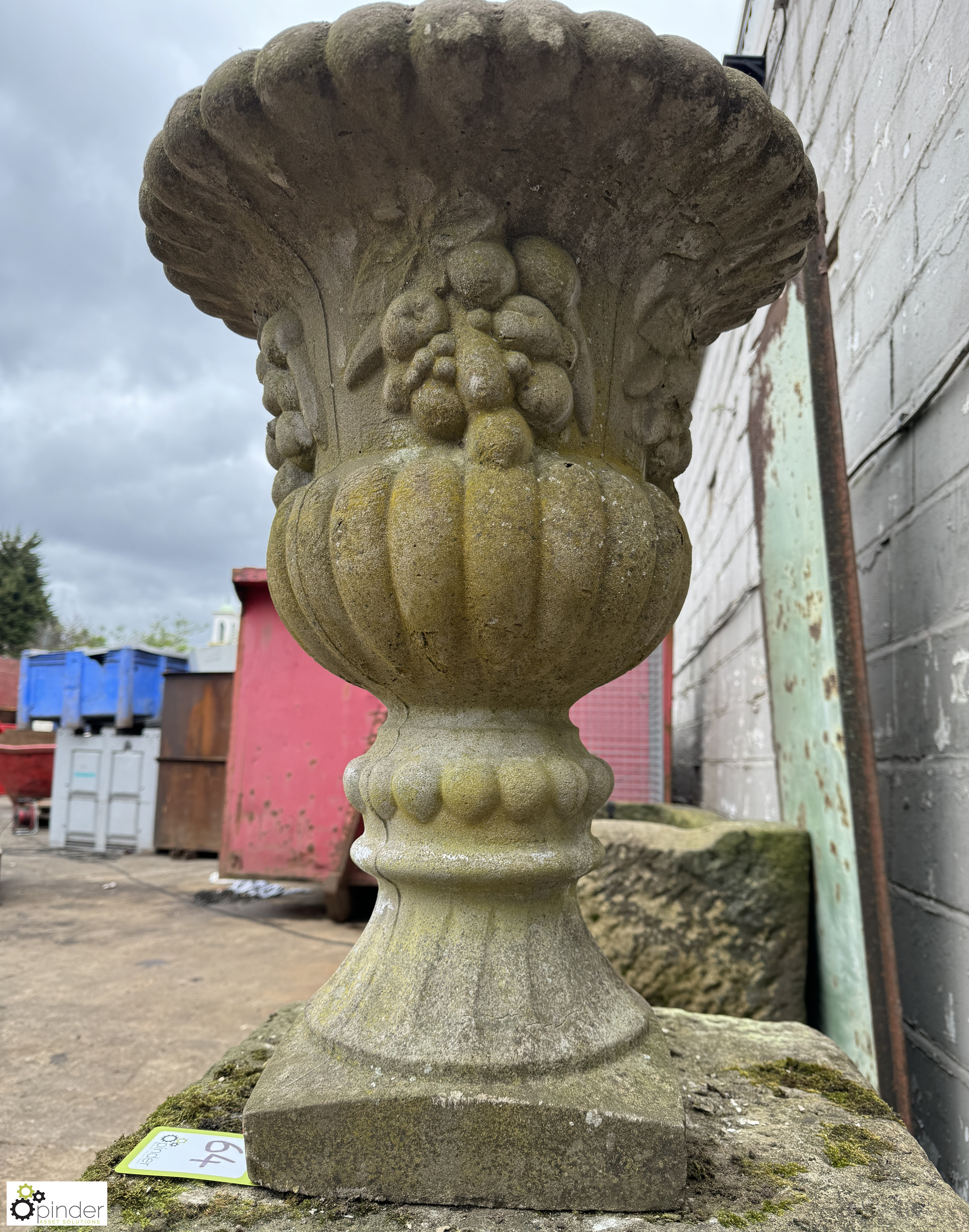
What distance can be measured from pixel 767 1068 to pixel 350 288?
1266 millimetres

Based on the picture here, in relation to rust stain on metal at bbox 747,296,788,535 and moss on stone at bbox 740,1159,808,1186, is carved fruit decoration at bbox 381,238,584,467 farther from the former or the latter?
rust stain on metal at bbox 747,296,788,535

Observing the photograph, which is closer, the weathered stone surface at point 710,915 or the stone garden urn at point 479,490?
the stone garden urn at point 479,490

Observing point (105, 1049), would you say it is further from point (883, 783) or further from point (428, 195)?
point (428, 195)

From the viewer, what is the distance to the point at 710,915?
1842 millimetres

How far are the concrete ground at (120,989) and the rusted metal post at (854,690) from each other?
5.72ft

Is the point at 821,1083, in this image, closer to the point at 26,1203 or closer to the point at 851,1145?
the point at 851,1145

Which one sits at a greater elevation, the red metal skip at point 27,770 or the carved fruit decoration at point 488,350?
the carved fruit decoration at point 488,350

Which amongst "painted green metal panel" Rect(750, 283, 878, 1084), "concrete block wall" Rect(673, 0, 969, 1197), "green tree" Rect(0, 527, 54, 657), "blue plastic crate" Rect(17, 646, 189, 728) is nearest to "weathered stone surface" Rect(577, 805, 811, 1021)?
"painted green metal panel" Rect(750, 283, 878, 1084)

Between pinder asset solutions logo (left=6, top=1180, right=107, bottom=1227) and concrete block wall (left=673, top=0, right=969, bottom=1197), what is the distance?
1.23m

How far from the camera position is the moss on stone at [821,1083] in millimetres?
1053

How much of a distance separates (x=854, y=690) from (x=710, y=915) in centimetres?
67

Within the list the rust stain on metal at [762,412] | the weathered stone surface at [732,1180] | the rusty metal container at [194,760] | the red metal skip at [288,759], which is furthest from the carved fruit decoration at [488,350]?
the rusty metal container at [194,760]

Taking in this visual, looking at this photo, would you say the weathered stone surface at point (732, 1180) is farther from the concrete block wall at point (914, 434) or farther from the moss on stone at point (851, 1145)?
the concrete block wall at point (914, 434)

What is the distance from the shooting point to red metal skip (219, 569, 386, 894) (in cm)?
416
